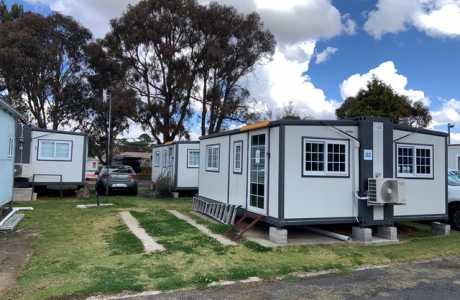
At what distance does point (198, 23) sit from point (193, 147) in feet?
47.6

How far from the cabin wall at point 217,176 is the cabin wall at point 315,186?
10.0ft

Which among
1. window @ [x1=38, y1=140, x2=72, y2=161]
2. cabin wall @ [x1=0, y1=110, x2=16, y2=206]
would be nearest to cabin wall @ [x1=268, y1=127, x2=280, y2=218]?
cabin wall @ [x1=0, y1=110, x2=16, y2=206]

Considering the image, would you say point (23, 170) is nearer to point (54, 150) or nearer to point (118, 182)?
point (54, 150)

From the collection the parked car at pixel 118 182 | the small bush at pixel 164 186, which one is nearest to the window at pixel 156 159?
Result: the parked car at pixel 118 182

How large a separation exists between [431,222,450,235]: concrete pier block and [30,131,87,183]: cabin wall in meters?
13.3

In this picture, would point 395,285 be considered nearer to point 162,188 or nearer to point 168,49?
point 162,188

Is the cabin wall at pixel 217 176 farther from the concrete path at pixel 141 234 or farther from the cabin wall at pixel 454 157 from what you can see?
the cabin wall at pixel 454 157

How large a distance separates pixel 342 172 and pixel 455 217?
4397 millimetres

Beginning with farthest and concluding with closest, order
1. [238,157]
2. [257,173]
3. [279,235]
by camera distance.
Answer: [238,157] → [257,173] → [279,235]

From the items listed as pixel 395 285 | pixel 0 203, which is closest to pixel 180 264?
pixel 395 285

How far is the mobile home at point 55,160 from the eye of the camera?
625 inches

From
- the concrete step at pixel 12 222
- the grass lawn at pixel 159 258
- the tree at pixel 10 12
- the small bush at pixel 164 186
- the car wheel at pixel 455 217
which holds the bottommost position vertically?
the grass lawn at pixel 159 258

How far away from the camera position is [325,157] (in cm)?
837

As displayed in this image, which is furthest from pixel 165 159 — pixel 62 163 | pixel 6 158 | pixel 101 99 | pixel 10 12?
pixel 10 12
